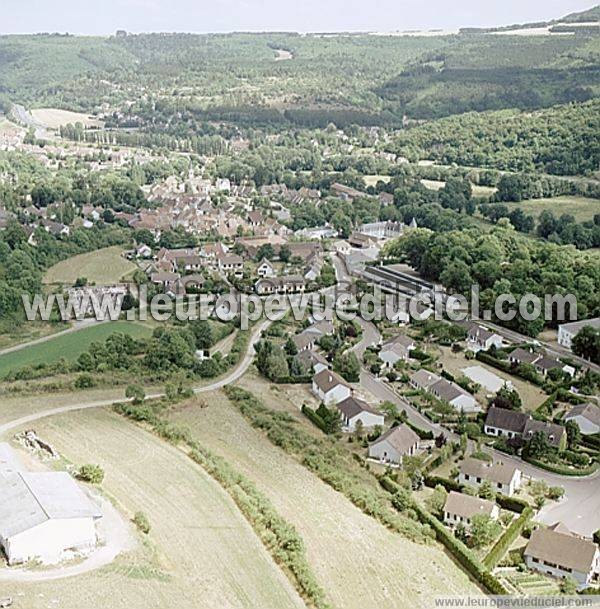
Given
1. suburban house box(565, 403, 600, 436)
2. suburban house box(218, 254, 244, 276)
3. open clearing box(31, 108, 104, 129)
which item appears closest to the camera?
suburban house box(565, 403, 600, 436)

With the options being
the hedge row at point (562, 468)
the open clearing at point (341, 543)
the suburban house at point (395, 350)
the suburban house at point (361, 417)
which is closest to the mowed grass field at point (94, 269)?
the suburban house at point (395, 350)

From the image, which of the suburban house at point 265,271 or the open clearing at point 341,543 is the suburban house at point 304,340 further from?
the suburban house at point 265,271

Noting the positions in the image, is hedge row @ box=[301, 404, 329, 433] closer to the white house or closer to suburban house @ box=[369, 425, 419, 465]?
suburban house @ box=[369, 425, 419, 465]

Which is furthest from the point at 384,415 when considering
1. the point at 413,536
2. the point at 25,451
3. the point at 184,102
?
the point at 184,102

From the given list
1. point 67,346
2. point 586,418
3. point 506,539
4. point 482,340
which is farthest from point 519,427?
point 67,346

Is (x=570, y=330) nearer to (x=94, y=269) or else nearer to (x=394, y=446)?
(x=394, y=446)

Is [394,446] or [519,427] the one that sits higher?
[394,446]

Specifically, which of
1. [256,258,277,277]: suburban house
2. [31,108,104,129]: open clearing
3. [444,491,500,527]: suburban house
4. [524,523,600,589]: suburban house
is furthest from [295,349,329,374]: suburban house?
[31,108,104,129]: open clearing

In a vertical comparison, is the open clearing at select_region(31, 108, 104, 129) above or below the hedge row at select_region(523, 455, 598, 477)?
above

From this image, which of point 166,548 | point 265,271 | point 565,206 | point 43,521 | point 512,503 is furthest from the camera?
point 565,206
